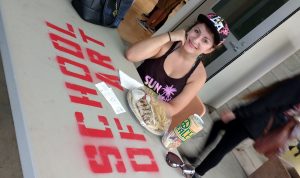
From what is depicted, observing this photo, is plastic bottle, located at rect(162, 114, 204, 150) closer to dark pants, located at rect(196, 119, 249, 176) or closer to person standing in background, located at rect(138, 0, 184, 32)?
dark pants, located at rect(196, 119, 249, 176)

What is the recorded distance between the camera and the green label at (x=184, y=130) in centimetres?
129

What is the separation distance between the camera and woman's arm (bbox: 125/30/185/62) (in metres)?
1.63

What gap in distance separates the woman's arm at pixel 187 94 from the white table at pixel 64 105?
371mm

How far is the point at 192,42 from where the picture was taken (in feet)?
5.32

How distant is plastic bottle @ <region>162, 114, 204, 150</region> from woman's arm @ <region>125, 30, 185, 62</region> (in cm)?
49

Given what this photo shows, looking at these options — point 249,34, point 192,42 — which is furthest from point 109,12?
point 249,34

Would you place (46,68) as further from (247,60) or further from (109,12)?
(247,60)

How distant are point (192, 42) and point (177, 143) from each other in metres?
0.56

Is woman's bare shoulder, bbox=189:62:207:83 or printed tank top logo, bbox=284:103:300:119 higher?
printed tank top logo, bbox=284:103:300:119

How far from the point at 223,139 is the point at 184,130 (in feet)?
2.44

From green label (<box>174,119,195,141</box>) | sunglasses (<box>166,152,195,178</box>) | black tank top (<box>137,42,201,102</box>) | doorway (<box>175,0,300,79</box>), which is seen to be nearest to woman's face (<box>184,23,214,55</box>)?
black tank top (<box>137,42,201,102</box>)

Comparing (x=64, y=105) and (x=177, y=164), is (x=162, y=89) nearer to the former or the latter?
(x=177, y=164)

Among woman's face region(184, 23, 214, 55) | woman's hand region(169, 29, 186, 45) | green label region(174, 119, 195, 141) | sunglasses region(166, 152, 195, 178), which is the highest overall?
woman's face region(184, 23, 214, 55)

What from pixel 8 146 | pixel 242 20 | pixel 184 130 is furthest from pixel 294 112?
pixel 242 20
